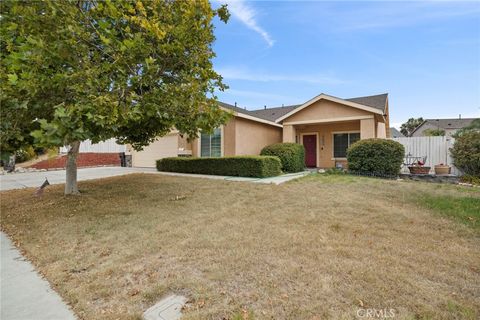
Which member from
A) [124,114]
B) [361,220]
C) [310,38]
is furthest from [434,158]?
[124,114]

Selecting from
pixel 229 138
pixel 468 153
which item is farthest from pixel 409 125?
pixel 229 138

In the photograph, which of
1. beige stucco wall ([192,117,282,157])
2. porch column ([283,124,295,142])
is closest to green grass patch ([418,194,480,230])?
beige stucco wall ([192,117,282,157])

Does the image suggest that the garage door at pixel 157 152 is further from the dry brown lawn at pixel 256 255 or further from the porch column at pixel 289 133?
the dry brown lawn at pixel 256 255

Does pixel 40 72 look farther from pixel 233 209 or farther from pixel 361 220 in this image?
pixel 361 220

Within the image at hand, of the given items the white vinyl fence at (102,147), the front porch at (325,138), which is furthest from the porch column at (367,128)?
the white vinyl fence at (102,147)

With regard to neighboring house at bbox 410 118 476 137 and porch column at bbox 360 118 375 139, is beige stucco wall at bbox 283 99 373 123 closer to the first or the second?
porch column at bbox 360 118 375 139

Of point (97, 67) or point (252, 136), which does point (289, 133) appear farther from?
point (97, 67)

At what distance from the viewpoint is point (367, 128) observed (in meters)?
13.5

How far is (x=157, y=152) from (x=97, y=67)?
40.9ft

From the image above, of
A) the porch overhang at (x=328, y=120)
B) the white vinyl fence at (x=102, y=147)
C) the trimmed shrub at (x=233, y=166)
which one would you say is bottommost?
the trimmed shrub at (x=233, y=166)

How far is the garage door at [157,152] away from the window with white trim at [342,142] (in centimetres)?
1015

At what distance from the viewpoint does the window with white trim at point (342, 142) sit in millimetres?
15797

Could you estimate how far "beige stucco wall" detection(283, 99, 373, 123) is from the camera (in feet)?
45.8

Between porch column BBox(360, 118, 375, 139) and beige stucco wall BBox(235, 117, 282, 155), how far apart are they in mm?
5442
